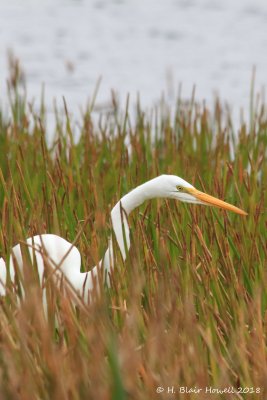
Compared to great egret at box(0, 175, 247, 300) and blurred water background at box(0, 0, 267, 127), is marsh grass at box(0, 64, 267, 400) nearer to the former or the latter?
great egret at box(0, 175, 247, 300)

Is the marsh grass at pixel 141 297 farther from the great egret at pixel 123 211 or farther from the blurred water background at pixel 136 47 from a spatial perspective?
the blurred water background at pixel 136 47

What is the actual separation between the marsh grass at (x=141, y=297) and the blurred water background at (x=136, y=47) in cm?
385

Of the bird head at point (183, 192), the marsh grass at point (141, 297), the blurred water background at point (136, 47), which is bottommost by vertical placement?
the blurred water background at point (136, 47)

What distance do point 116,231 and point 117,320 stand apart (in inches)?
20.6

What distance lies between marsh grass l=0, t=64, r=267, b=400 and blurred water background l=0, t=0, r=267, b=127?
3.85 metres

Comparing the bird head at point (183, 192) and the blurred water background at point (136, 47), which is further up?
the bird head at point (183, 192)

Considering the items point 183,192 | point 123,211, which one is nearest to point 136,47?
Result: point 183,192

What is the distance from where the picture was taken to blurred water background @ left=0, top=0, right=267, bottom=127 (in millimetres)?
10297

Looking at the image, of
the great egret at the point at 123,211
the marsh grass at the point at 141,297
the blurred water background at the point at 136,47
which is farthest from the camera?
the blurred water background at the point at 136,47

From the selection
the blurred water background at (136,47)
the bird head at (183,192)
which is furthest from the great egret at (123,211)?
the blurred water background at (136,47)

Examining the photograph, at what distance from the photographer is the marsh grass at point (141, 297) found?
2463 millimetres

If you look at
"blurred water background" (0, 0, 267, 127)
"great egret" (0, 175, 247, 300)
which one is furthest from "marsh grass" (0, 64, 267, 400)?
"blurred water background" (0, 0, 267, 127)

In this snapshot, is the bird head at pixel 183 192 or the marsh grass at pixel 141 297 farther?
the bird head at pixel 183 192

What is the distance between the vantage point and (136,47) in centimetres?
1209
